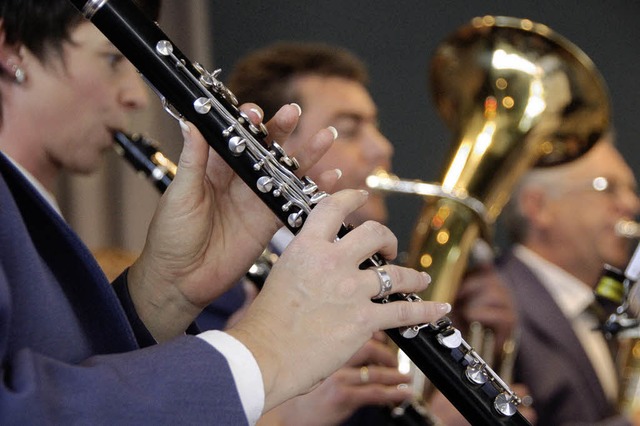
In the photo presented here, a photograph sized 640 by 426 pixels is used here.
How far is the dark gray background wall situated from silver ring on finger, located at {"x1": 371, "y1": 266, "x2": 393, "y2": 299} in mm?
2098

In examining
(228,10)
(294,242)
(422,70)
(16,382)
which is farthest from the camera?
(422,70)

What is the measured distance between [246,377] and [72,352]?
0.15m

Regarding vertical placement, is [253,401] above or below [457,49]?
above

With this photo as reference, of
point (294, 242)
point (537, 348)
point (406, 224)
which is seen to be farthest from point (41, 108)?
point (406, 224)

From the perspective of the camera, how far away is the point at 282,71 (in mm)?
1791

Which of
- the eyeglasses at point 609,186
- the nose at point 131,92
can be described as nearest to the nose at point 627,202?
the eyeglasses at point 609,186

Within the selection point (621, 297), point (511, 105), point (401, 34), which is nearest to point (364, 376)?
point (621, 297)

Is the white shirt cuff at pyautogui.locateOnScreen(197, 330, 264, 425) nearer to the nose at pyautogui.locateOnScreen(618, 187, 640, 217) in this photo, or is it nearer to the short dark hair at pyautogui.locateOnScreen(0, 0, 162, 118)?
the short dark hair at pyautogui.locateOnScreen(0, 0, 162, 118)

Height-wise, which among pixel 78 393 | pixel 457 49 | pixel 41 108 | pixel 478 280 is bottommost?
pixel 478 280

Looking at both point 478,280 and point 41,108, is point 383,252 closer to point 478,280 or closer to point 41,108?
point 41,108

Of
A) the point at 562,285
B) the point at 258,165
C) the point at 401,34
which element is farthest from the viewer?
the point at 401,34

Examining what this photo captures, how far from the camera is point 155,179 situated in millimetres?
1304

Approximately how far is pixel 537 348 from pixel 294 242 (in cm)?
145

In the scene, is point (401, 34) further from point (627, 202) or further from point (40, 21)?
point (40, 21)
